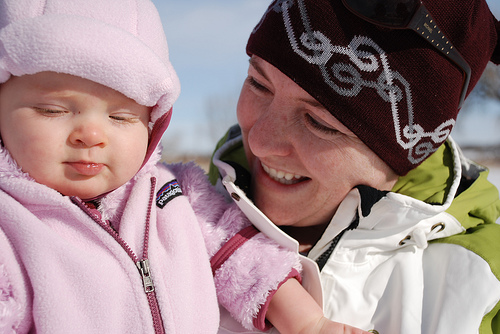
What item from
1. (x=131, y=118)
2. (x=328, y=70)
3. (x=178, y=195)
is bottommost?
(x=178, y=195)

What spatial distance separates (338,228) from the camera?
5.18 ft

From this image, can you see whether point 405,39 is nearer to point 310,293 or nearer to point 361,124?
point 361,124

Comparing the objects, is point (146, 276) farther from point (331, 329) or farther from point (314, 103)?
point (314, 103)

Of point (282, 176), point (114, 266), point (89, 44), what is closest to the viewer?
point (89, 44)

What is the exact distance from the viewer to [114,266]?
1215 millimetres

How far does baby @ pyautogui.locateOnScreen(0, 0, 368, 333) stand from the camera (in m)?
1.11

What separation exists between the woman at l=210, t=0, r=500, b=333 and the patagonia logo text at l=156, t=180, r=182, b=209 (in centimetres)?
19

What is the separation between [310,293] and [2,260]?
921mm

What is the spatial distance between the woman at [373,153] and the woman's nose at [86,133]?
1.78 ft

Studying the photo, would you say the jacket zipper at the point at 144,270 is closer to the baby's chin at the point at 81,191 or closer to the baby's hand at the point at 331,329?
the baby's chin at the point at 81,191

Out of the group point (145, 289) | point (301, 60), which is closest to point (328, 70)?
point (301, 60)

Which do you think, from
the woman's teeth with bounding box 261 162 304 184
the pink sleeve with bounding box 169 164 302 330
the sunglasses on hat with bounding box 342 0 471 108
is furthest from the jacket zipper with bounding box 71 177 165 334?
the sunglasses on hat with bounding box 342 0 471 108

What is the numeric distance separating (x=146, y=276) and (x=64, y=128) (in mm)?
431

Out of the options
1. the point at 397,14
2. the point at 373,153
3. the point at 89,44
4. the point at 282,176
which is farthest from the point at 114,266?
the point at 397,14
